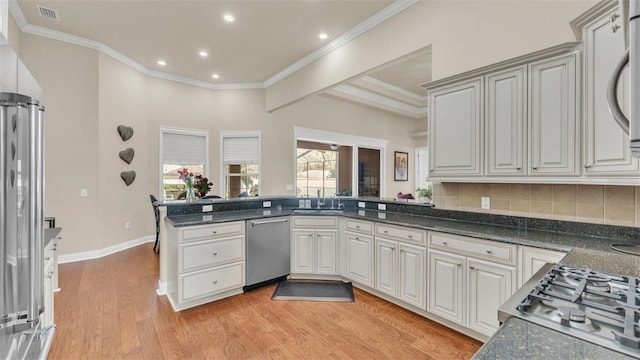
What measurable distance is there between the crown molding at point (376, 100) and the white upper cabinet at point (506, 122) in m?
3.57

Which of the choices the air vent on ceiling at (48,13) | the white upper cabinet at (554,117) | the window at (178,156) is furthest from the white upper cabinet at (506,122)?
the window at (178,156)

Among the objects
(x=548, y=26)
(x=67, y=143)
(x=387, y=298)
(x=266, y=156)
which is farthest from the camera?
(x=266, y=156)

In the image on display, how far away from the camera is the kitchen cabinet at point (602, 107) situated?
1.64m

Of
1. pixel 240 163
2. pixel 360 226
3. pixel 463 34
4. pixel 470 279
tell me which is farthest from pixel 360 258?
pixel 240 163

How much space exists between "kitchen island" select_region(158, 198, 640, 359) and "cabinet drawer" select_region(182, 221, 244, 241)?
61 millimetres

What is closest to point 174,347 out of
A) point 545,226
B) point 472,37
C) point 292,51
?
point 545,226

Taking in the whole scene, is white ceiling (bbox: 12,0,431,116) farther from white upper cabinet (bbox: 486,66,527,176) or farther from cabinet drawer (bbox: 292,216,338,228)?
cabinet drawer (bbox: 292,216,338,228)

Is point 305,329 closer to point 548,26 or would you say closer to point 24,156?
point 24,156

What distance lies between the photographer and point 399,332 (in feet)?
7.97

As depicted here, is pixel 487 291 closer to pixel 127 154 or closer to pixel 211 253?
pixel 211 253

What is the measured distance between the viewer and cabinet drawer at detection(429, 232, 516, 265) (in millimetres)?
2057

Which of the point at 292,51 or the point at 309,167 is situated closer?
the point at 292,51

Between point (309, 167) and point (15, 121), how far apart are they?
5606 millimetres

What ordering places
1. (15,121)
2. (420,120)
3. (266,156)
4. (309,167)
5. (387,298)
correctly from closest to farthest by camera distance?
(15,121) < (387,298) < (266,156) < (309,167) < (420,120)
